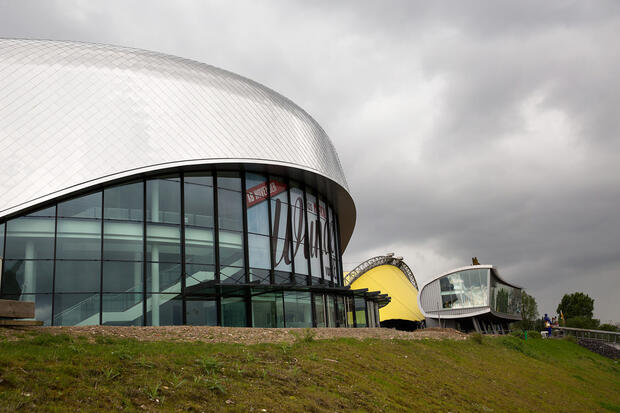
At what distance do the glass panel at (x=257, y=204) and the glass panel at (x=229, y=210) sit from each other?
0.58 m

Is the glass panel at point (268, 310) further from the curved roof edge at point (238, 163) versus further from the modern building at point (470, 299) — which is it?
the modern building at point (470, 299)

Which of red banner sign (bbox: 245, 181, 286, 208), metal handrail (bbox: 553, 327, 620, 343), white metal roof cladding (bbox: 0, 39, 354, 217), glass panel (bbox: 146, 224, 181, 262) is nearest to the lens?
white metal roof cladding (bbox: 0, 39, 354, 217)

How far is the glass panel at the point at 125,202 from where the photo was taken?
23.0m

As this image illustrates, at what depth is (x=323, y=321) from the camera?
29328 millimetres

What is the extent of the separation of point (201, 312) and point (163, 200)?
17.9 ft

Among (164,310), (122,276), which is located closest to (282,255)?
(164,310)

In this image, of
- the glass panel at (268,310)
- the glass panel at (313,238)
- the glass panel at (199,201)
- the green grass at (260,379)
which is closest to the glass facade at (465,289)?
the glass panel at (313,238)

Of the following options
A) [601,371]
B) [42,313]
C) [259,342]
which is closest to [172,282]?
[42,313]

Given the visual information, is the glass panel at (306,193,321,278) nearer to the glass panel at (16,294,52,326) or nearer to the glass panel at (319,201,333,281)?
the glass panel at (319,201,333,281)

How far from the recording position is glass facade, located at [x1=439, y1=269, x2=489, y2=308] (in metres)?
54.2

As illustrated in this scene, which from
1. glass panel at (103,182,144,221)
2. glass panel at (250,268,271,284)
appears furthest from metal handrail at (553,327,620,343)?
glass panel at (103,182,144,221)

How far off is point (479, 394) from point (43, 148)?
747 inches

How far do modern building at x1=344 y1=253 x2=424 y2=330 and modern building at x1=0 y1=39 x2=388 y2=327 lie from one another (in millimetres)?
30262

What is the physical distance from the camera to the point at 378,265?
6256 cm
